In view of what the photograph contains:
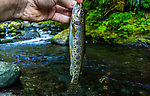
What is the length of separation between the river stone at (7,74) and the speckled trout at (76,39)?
2153 mm

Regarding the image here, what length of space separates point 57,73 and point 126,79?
2.43 meters

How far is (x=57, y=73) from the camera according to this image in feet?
16.5

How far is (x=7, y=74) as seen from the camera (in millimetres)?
3936

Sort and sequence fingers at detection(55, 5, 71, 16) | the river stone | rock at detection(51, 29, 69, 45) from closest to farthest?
1. fingers at detection(55, 5, 71, 16)
2. the river stone
3. rock at detection(51, 29, 69, 45)

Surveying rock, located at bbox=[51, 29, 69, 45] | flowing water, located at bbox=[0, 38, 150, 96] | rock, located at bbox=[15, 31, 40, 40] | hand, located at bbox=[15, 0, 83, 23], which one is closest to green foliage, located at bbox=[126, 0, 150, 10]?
flowing water, located at bbox=[0, 38, 150, 96]

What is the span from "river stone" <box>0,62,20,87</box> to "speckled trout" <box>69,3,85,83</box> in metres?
2.15

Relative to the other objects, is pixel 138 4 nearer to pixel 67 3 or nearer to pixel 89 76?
pixel 89 76

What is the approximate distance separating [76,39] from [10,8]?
4.46 ft

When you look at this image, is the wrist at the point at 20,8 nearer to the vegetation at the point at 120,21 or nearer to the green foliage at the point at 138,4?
the vegetation at the point at 120,21

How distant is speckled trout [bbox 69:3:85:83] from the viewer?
276cm

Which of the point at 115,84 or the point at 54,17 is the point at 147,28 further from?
the point at 54,17

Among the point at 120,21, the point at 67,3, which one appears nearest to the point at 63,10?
the point at 67,3

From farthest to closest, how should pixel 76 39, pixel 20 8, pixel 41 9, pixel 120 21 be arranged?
pixel 120 21, pixel 76 39, pixel 41 9, pixel 20 8

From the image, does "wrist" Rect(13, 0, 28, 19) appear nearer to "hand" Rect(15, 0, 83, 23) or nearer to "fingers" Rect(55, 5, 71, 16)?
"hand" Rect(15, 0, 83, 23)
